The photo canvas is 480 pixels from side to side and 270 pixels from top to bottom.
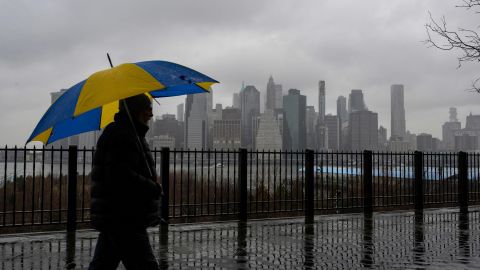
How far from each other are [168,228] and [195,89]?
481 cm

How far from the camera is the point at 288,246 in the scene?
7.69 meters

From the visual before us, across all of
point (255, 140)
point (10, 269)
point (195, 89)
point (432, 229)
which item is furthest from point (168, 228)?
point (255, 140)

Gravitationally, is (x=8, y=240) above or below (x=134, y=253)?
below

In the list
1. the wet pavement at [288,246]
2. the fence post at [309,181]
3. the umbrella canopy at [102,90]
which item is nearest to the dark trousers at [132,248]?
the umbrella canopy at [102,90]

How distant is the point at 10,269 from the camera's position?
6023 mm

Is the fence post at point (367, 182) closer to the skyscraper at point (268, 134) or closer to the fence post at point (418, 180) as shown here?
the fence post at point (418, 180)

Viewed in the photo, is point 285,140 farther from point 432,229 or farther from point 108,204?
point 108,204

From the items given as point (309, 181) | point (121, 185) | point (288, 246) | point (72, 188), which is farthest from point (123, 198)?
point (309, 181)

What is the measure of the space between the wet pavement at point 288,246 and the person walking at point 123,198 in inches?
102

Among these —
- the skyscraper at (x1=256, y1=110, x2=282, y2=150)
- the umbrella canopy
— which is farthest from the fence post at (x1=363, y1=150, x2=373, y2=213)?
the skyscraper at (x1=256, y1=110, x2=282, y2=150)

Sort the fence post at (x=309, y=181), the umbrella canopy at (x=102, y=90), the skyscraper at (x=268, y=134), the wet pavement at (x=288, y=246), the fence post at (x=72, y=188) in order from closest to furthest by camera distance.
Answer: the umbrella canopy at (x=102, y=90) < the wet pavement at (x=288, y=246) < the fence post at (x=72, y=188) < the fence post at (x=309, y=181) < the skyscraper at (x=268, y=134)

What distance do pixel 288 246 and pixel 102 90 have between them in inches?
190

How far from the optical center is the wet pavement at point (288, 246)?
645cm

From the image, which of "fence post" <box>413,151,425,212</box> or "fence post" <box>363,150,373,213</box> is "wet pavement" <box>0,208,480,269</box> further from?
"fence post" <box>413,151,425,212</box>
